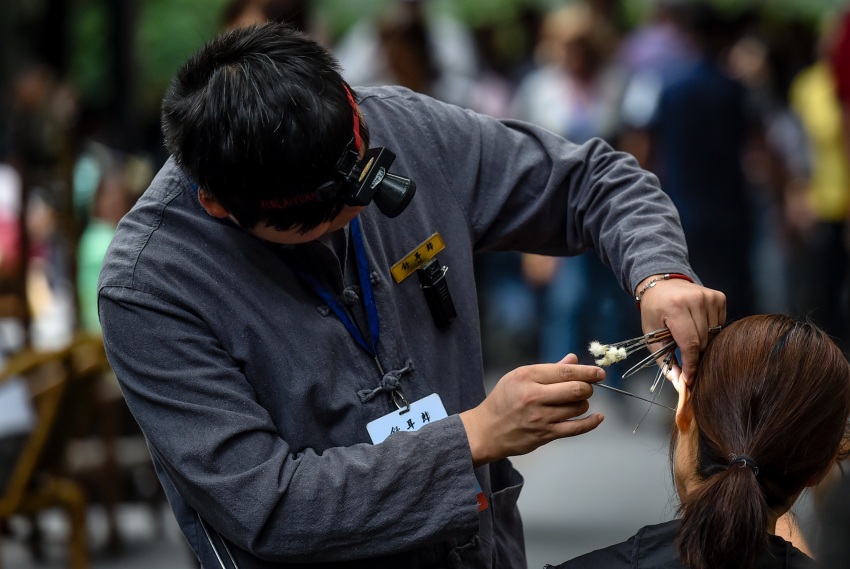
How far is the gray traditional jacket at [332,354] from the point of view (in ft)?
5.43

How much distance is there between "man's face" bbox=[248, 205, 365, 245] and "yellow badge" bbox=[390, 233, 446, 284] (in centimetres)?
22

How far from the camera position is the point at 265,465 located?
5.43 ft

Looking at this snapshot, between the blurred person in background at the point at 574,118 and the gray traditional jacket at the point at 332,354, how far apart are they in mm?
3309

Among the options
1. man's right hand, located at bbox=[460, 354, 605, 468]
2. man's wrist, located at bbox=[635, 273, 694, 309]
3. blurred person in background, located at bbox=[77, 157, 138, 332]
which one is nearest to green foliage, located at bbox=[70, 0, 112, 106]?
blurred person in background, located at bbox=[77, 157, 138, 332]

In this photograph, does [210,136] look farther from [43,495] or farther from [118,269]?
[43,495]

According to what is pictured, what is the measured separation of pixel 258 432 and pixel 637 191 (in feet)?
2.49

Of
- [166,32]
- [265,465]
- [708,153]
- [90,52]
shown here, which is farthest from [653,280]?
[166,32]

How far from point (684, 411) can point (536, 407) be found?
13.2 inches

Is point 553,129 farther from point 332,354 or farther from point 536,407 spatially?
point 536,407

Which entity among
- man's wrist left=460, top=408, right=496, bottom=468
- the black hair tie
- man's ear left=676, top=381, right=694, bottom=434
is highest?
man's wrist left=460, top=408, right=496, bottom=468

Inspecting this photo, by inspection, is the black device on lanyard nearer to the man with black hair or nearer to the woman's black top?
the man with black hair

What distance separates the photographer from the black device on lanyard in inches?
76.5

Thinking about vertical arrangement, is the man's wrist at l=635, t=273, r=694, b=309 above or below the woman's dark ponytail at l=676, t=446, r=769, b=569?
above

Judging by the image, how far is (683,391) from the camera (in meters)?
1.84
